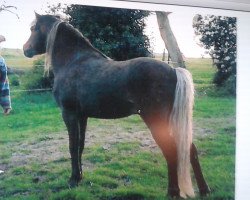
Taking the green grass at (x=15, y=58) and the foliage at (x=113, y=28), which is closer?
the green grass at (x=15, y=58)

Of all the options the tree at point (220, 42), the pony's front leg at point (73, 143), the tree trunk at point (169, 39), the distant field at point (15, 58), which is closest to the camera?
the distant field at point (15, 58)

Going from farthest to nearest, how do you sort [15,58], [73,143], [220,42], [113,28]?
[220,42], [113,28], [73,143], [15,58]

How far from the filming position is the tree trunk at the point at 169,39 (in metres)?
2.71

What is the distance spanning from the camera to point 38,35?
247cm

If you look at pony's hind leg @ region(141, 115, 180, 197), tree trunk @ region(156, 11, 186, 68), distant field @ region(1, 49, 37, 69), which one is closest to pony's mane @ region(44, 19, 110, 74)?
distant field @ region(1, 49, 37, 69)

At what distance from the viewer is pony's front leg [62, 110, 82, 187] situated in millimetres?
2477

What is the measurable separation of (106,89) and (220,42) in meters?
1.00

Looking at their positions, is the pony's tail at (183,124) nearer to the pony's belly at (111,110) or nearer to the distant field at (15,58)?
the pony's belly at (111,110)

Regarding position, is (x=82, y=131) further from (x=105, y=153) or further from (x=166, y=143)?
(x=166, y=143)

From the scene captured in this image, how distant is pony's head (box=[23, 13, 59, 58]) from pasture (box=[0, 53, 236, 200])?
0.27m

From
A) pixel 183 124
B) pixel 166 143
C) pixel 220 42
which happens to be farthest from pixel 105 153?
pixel 220 42

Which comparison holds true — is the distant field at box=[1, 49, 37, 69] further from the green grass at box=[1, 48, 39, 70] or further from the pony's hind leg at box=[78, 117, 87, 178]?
the pony's hind leg at box=[78, 117, 87, 178]

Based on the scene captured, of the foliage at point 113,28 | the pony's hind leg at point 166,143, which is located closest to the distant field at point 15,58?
the foliage at point 113,28

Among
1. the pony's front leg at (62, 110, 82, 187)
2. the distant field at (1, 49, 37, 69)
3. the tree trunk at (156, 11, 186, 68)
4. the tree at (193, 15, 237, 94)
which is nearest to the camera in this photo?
the distant field at (1, 49, 37, 69)
